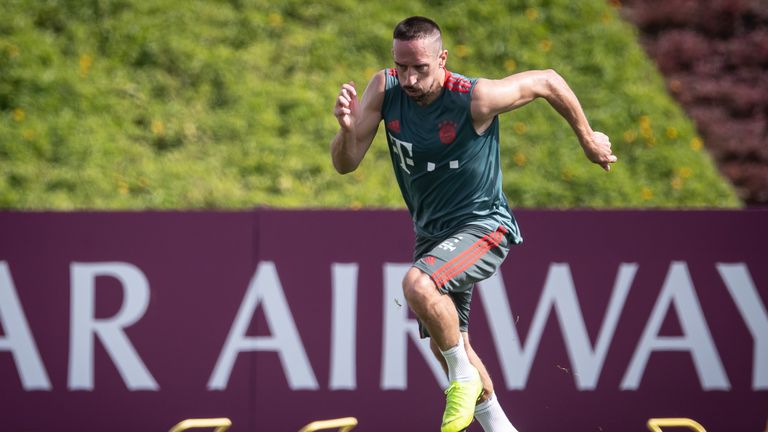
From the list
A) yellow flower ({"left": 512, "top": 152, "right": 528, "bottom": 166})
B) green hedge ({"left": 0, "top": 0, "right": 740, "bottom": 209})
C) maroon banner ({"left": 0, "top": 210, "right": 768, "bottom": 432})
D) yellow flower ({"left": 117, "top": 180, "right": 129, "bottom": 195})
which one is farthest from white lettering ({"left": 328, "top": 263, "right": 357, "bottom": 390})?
yellow flower ({"left": 512, "top": 152, "right": 528, "bottom": 166})

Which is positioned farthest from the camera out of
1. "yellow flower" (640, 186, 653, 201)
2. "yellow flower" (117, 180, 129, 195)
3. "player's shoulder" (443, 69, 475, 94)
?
"yellow flower" (640, 186, 653, 201)

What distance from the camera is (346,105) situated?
5.09m

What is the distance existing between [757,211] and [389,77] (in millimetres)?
3772

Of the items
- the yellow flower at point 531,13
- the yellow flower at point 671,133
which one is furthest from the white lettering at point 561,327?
the yellow flower at point 531,13

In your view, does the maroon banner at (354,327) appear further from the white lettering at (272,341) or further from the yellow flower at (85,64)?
the yellow flower at (85,64)

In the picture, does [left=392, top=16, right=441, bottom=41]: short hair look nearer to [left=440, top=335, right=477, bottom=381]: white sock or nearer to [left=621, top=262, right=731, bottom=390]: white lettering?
[left=440, top=335, right=477, bottom=381]: white sock

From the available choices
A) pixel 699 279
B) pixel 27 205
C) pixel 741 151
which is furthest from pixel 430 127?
pixel 741 151

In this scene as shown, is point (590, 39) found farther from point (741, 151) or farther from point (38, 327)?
point (38, 327)

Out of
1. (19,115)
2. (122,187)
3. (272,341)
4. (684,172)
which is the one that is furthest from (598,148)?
(19,115)

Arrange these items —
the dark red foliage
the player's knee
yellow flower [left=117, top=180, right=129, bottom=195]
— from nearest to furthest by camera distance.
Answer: the player's knee → yellow flower [left=117, top=180, right=129, bottom=195] → the dark red foliage

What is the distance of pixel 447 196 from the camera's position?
17.9 feet

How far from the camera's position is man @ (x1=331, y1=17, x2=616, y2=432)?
505 centimetres

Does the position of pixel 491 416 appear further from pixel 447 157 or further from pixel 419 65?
pixel 419 65

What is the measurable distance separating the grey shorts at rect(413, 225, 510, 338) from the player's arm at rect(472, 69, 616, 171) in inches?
22.3
